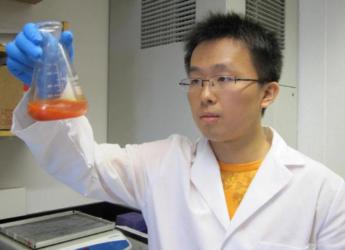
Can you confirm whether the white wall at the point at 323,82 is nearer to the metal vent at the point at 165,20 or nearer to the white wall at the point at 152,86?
the white wall at the point at 152,86

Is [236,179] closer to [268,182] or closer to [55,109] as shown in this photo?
[268,182]

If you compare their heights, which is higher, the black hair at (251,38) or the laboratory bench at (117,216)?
the black hair at (251,38)

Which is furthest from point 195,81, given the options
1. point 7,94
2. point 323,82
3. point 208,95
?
point 323,82

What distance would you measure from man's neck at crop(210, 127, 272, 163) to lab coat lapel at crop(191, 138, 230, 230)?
0.03 metres

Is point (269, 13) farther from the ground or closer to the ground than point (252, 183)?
farther from the ground

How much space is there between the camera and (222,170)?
117cm

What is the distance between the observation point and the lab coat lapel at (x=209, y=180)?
104 cm

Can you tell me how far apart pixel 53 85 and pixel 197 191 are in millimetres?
553

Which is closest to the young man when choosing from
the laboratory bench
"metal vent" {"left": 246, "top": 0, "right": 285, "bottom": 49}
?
the laboratory bench

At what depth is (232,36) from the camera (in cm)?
108

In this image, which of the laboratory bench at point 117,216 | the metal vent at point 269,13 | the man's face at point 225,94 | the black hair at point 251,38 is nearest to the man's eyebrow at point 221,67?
the man's face at point 225,94

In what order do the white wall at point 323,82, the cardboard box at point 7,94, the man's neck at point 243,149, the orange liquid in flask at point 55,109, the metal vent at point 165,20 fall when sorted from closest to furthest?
1. the orange liquid in flask at point 55,109
2. the man's neck at point 243,149
3. the cardboard box at point 7,94
4. the metal vent at point 165,20
5. the white wall at point 323,82

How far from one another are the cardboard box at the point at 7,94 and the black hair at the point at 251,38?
30.1 inches

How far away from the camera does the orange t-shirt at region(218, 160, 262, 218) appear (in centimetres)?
109
